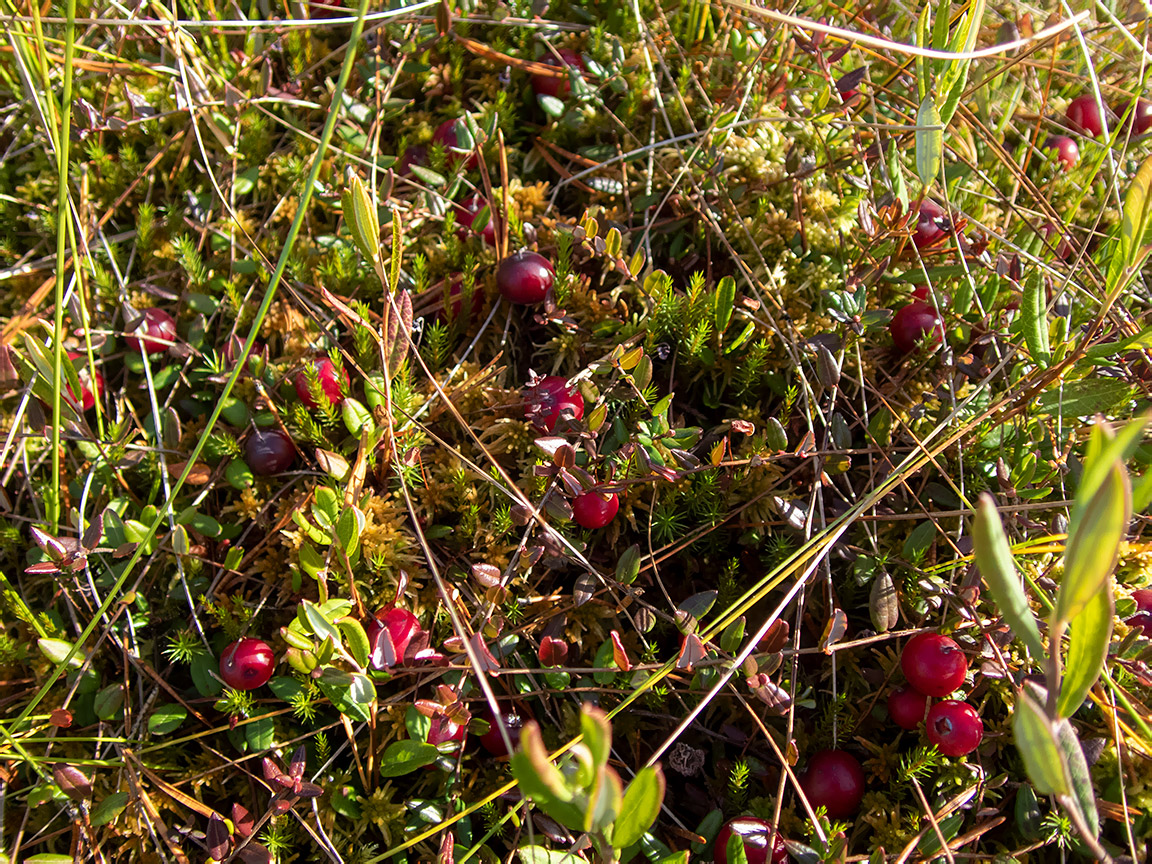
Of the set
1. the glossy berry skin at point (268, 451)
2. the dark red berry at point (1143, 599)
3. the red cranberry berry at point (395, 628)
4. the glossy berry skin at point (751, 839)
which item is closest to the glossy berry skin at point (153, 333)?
the glossy berry skin at point (268, 451)

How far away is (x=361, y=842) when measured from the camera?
1.83 meters

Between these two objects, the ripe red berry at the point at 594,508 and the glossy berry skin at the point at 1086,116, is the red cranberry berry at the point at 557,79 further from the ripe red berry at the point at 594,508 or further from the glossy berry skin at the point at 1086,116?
the glossy berry skin at the point at 1086,116

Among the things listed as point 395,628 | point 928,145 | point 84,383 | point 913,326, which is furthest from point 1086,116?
point 84,383

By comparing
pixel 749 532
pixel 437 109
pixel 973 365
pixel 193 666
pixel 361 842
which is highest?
pixel 437 109

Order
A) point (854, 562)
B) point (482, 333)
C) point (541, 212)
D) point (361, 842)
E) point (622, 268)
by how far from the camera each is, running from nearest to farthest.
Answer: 1. point (361, 842)
2. point (854, 562)
3. point (622, 268)
4. point (482, 333)
5. point (541, 212)

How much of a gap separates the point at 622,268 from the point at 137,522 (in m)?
1.47

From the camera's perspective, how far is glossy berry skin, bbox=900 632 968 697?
1775 mm

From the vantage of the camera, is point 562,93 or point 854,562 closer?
point 854,562

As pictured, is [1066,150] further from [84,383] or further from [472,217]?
[84,383]

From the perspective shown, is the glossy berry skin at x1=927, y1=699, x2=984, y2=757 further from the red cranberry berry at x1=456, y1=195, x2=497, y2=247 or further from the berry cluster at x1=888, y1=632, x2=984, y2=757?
the red cranberry berry at x1=456, y1=195, x2=497, y2=247

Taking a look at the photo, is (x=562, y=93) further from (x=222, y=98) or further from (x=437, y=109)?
(x=222, y=98)

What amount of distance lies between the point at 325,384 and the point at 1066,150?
2593 mm

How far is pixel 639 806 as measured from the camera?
1094 mm

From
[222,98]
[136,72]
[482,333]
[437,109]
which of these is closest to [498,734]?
[482,333]
